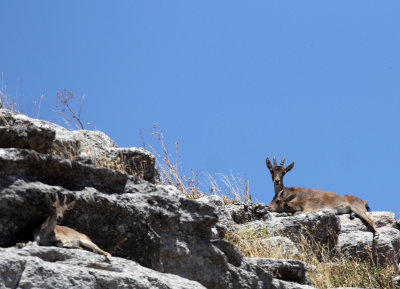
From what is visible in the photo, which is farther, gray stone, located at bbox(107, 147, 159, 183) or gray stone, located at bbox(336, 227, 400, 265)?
gray stone, located at bbox(336, 227, 400, 265)

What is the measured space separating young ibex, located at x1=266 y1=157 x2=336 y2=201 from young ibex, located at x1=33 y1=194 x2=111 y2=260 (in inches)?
458

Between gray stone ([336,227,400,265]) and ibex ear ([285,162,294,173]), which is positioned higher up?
ibex ear ([285,162,294,173])

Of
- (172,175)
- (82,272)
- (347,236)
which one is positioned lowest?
(82,272)

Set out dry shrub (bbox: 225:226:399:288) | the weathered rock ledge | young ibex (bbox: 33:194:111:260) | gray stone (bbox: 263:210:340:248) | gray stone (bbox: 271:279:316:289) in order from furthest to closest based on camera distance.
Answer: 1. gray stone (bbox: 263:210:340:248)
2. dry shrub (bbox: 225:226:399:288)
3. gray stone (bbox: 271:279:316:289)
4. young ibex (bbox: 33:194:111:260)
5. the weathered rock ledge

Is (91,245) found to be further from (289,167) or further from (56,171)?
(289,167)

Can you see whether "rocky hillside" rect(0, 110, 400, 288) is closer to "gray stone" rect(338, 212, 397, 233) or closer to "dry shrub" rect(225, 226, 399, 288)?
"dry shrub" rect(225, 226, 399, 288)

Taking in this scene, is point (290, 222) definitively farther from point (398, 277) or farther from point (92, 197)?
point (92, 197)

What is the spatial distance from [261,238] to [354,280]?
2.11m

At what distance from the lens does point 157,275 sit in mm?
5859

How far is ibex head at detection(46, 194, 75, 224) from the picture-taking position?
6.07 m

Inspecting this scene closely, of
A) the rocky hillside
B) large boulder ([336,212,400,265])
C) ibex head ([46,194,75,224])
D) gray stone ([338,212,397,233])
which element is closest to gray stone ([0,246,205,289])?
the rocky hillside

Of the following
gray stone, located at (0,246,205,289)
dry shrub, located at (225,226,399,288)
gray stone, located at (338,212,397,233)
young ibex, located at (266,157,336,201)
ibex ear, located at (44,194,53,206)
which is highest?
young ibex, located at (266,157,336,201)

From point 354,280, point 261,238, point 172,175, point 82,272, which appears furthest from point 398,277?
point 82,272

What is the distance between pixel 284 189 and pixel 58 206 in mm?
12442
